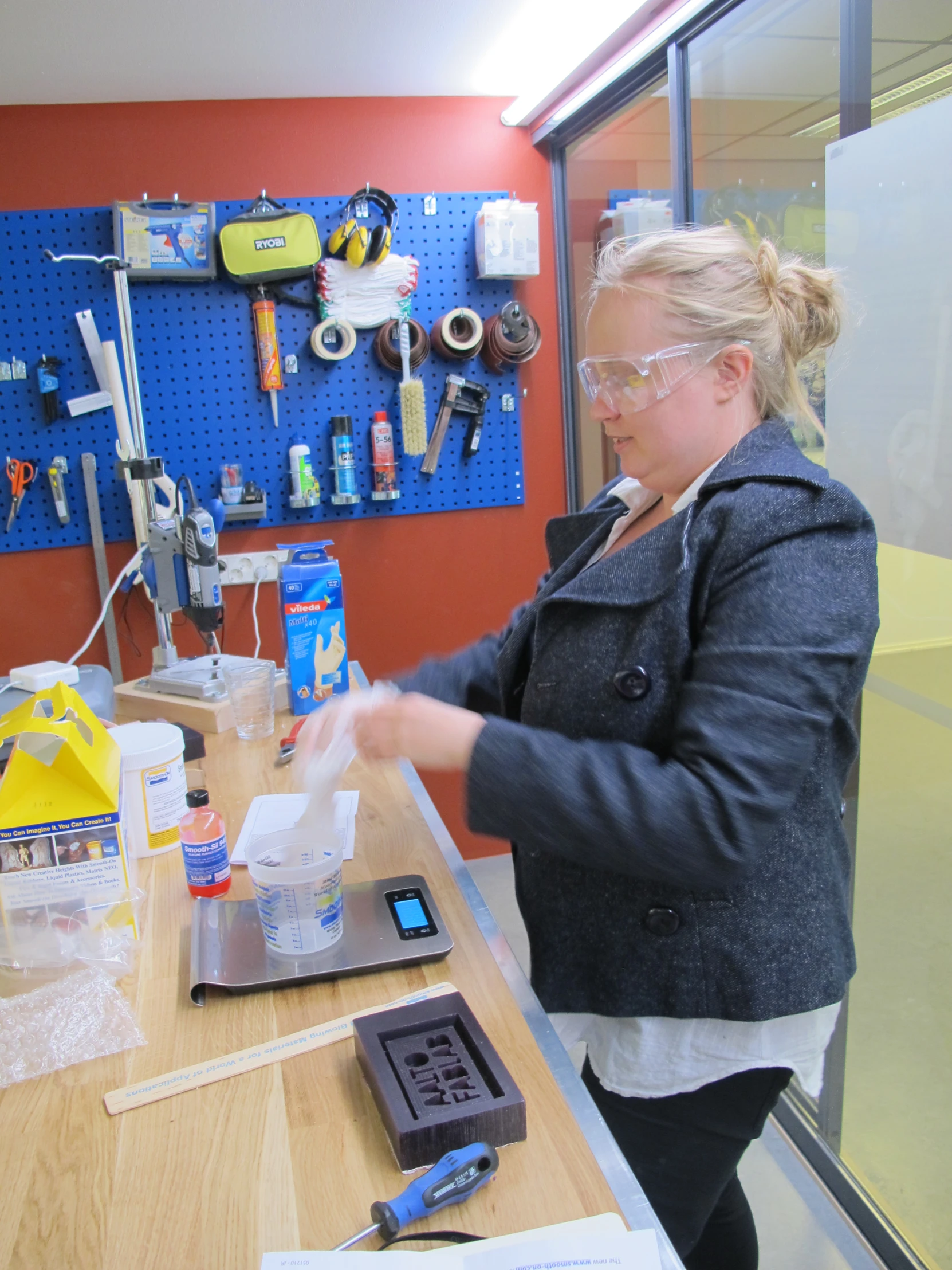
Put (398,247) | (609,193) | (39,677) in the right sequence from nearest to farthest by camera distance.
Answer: (39,677) → (609,193) → (398,247)

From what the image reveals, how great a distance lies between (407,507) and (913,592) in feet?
5.97

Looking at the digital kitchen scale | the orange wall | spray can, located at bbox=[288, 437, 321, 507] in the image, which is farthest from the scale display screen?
spray can, located at bbox=[288, 437, 321, 507]

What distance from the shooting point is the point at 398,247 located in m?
2.85

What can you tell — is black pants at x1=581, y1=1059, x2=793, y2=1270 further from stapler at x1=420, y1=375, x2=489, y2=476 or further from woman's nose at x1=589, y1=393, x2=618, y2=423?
stapler at x1=420, y1=375, x2=489, y2=476

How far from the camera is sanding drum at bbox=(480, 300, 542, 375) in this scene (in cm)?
290

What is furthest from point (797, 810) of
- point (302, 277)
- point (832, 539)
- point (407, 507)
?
point (302, 277)

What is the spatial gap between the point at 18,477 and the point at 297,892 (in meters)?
Result: 2.15

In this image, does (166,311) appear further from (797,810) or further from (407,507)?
(797,810)

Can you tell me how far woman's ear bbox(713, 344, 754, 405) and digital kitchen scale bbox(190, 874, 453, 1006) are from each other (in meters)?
0.75

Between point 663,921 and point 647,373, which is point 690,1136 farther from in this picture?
point 647,373


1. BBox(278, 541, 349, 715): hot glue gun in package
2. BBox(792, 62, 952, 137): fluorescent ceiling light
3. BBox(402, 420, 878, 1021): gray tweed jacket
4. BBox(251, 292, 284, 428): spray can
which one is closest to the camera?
BBox(402, 420, 878, 1021): gray tweed jacket

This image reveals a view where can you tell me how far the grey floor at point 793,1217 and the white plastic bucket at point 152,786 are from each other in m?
0.81

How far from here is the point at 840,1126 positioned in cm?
198

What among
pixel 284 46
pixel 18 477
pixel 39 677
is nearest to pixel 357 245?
pixel 284 46
